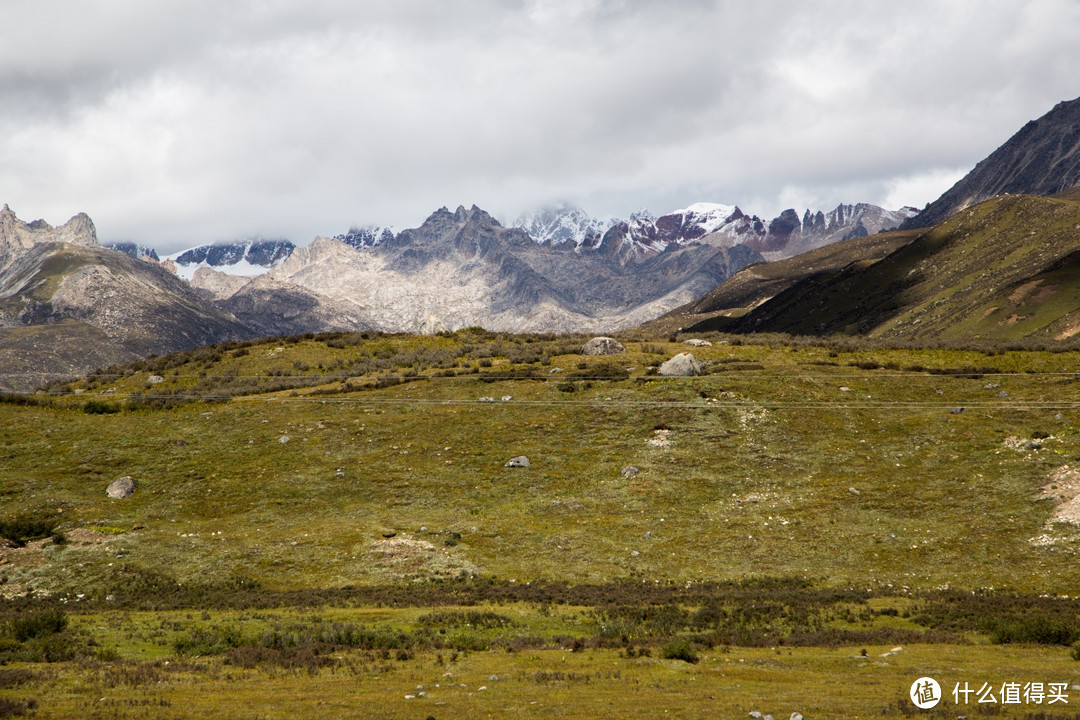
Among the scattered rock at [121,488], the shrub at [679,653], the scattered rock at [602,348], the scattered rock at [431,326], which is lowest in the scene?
the shrub at [679,653]

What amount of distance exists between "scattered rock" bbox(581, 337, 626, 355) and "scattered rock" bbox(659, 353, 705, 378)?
13.3 metres

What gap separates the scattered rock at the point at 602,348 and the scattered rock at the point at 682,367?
524 inches

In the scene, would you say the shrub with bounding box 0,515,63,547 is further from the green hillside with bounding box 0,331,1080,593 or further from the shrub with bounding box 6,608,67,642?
the shrub with bounding box 6,608,67,642

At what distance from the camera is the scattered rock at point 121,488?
46219 millimetres

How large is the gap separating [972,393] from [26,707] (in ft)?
213

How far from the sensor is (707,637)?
2494 centimetres

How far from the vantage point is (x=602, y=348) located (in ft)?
263

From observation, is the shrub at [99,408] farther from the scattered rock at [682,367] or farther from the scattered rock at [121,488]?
the scattered rock at [682,367]

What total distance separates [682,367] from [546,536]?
30.1 metres

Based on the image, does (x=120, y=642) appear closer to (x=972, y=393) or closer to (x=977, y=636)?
(x=977, y=636)

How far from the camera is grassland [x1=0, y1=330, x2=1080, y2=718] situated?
792 inches

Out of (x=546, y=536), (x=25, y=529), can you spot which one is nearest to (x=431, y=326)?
(x=25, y=529)

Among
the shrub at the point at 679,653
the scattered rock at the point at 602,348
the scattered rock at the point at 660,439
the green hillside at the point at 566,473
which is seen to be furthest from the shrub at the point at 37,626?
the scattered rock at the point at 602,348

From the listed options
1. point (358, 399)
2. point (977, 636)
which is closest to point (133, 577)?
point (358, 399)
